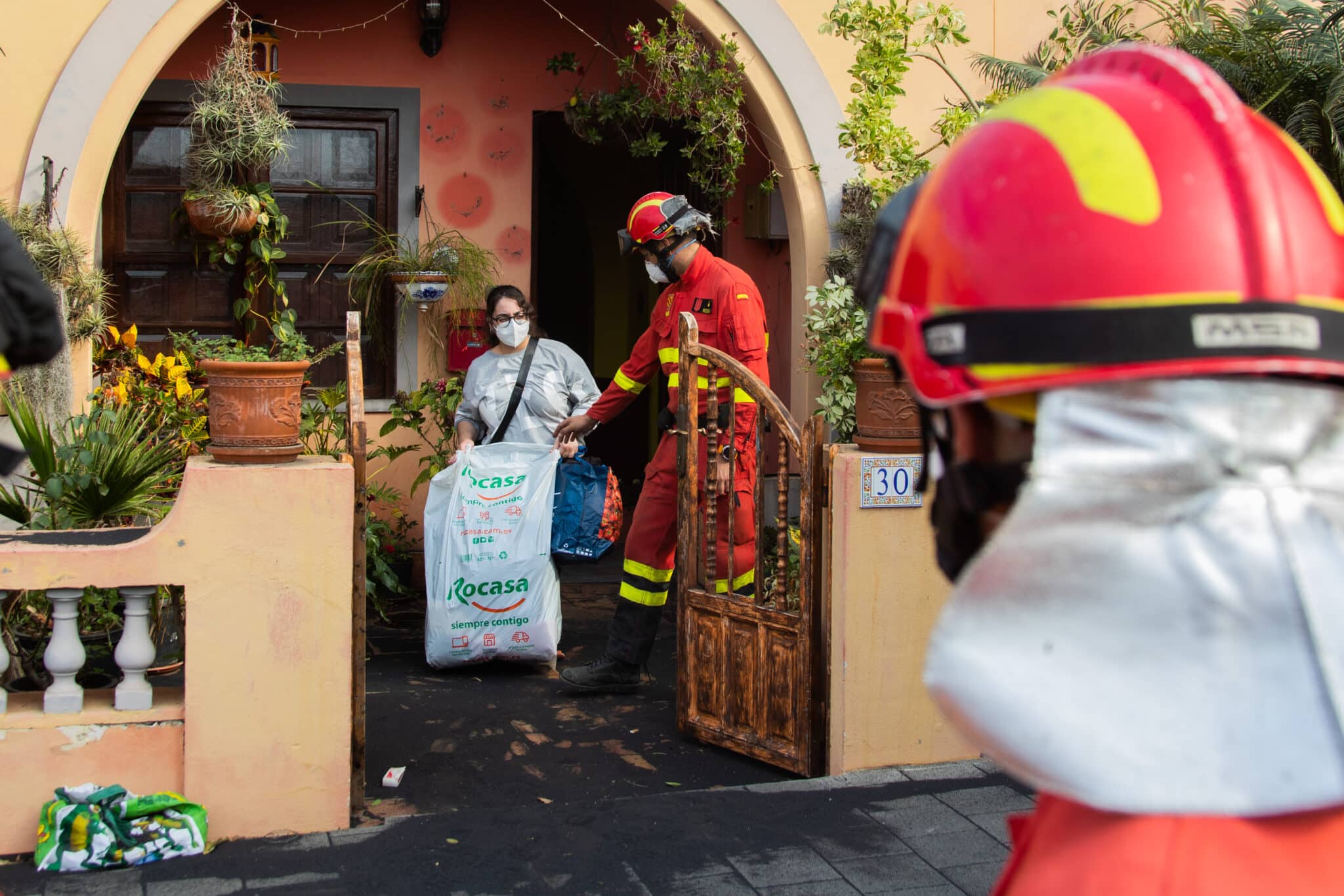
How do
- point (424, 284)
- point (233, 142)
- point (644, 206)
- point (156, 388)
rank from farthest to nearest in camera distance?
point (424, 284), point (233, 142), point (156, 388), point (644, 206)

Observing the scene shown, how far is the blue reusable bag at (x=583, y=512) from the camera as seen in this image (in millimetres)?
6121

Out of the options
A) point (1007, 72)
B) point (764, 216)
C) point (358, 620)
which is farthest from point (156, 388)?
point (1007, 72)

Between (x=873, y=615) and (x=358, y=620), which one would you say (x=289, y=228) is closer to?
(x=358, y=620)

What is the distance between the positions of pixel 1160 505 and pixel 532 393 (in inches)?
218

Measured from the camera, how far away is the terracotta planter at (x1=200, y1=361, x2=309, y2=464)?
12.6ft

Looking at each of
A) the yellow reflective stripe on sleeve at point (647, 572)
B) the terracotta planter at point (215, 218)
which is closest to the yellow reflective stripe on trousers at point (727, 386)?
the yellow reflective stripe on sleeve at point (647, 572)

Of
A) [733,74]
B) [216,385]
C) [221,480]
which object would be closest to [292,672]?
[221,480]

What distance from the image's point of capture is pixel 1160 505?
3.09ft

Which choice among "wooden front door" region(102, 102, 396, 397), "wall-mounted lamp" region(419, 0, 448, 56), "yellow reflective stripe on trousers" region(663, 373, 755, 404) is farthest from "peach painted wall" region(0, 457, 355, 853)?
"wall-mounted lamp" region(419, 0, 448, 56)

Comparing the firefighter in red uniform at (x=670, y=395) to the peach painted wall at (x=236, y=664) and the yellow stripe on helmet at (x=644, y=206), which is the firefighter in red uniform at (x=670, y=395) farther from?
the peach painted wall at (x=236, y=664)

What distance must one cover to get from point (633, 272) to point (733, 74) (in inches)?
167

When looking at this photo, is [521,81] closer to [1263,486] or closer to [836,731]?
[836,731]

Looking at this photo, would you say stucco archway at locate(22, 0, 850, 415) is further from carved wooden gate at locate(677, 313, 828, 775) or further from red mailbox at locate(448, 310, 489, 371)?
carved wooden gate at locate(677, 313, 828, 775)

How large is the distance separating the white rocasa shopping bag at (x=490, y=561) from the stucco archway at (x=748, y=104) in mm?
1843
